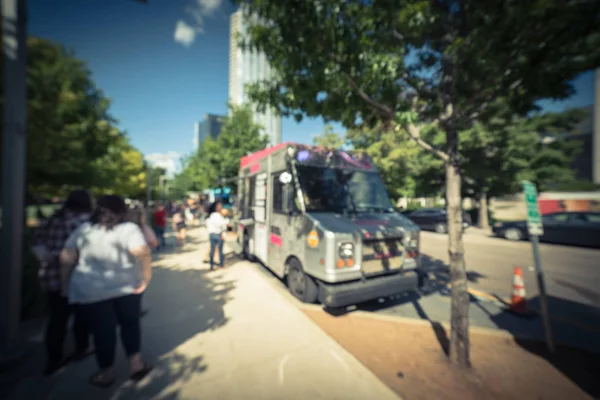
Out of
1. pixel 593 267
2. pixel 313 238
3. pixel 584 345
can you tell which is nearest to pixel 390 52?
pixel 313 238

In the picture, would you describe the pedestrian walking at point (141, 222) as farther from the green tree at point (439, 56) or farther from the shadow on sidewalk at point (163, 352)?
the green tree at point (439, 56)

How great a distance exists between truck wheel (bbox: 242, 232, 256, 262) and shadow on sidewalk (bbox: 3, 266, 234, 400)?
1.83 metres

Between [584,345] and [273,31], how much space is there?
19.4 feet

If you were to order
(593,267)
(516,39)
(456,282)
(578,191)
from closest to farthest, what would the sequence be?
1. (516,39)
2. (456,282)
3. (593,267)
4. (578,191)

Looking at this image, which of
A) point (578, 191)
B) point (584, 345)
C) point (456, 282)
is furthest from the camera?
point (578, 191)

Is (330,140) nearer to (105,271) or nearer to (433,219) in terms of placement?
(433,219)

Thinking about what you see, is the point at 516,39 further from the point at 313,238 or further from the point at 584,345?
the point at 584,345

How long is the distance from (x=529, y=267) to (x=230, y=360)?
29.4 feet

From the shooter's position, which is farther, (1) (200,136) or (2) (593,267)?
(1) (200,136)

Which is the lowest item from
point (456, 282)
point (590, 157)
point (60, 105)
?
point (456, 282)

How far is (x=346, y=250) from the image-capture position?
3.68 m

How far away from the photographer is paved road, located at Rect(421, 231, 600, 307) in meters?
5.32

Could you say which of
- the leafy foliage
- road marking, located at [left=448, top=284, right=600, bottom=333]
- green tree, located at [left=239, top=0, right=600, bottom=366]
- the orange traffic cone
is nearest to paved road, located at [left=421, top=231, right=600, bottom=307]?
road marking, located at [left=448, top=284, right=600, bottom=333]

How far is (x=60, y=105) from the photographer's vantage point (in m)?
2.23
